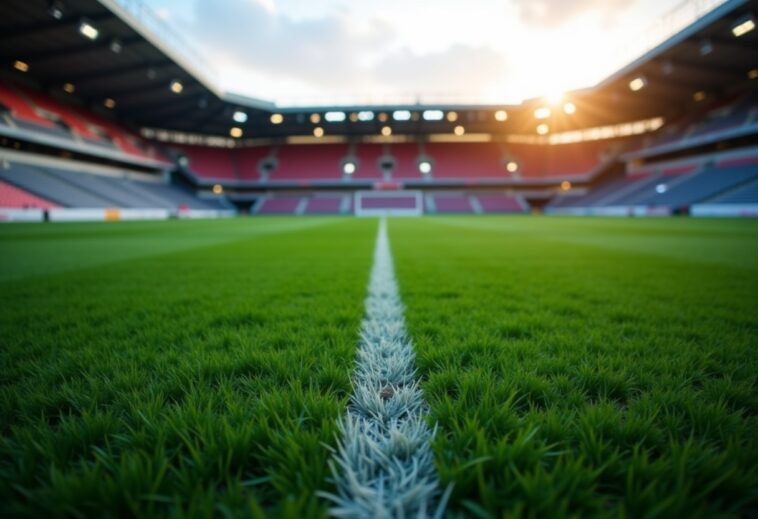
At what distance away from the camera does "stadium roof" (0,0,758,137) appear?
17.9m

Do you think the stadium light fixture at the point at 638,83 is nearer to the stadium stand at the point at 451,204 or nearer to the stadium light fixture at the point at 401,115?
the stadium stand at the point at 451,204

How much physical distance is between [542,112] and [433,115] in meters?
11.4

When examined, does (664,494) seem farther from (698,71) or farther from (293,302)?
(698,71)

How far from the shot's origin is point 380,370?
1.49 metres

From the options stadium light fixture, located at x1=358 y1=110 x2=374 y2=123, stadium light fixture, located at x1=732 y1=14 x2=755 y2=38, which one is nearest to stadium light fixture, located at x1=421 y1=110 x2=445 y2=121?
stadium light fixture, located at x1=358 y1=110 x2=374 y2=123

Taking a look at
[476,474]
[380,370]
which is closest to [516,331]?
[380,370]

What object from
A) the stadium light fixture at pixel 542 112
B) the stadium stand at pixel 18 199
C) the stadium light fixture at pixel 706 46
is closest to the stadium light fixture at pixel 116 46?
the stadium stand at pixel 18 199

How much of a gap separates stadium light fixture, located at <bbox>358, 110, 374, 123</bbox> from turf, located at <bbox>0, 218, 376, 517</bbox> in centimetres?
3607

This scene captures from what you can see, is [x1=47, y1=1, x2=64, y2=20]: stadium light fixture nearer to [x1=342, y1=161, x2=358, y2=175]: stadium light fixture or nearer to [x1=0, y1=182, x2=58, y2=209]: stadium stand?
[x1=0, y1=182, x2=58, y2=209]: stadium stand

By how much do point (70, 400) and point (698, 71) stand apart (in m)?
36.5

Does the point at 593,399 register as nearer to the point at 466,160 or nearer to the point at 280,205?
the point at 280,205

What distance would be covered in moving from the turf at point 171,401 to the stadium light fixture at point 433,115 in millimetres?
36736

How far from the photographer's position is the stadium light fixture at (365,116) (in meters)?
35.3

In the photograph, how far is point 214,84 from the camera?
92.5 feet
